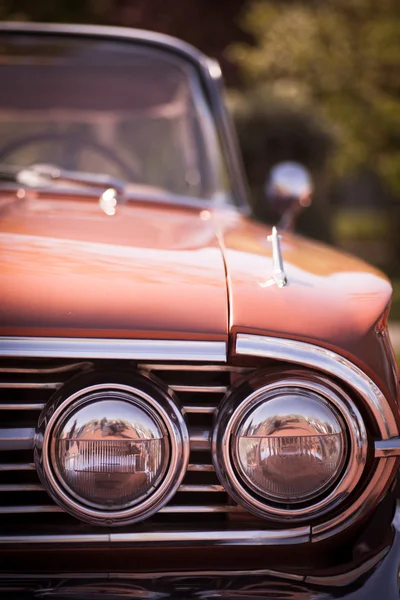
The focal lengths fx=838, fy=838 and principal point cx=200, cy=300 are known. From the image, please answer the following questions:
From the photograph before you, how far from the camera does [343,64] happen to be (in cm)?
1327

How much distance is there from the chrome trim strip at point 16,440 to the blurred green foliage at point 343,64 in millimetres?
11591

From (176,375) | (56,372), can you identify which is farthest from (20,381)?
(176,375)

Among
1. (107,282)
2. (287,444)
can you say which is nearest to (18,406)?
(107,282)

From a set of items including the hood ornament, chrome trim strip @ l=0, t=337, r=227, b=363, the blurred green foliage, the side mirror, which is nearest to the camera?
chrome trim strip @ l=0, t=337, r=227, b=363

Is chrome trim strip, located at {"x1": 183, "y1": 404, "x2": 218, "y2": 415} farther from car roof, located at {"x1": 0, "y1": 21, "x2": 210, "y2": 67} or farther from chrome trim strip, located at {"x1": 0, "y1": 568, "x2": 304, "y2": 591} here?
car roof, located at {"x1": 0, "y1": 21, "x2": 210, "y2": 67}

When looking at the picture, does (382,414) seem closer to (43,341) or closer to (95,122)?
(43,341)

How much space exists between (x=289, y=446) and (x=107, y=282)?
1.49ft

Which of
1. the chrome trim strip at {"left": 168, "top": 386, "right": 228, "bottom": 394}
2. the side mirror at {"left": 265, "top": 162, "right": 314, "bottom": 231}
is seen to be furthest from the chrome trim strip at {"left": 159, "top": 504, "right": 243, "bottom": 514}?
the side mirror at {"left": 265, "top": 162, "right": 314, "bottom": 231}

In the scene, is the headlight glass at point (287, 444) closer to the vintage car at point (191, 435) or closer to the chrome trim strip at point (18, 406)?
the vintage car at point (191, 435)

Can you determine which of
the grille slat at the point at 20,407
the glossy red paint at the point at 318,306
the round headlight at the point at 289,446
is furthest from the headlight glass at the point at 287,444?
the grille slat at the point at 20,407

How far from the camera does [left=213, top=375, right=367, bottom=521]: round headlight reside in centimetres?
150

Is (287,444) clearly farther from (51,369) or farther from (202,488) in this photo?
(51,369)

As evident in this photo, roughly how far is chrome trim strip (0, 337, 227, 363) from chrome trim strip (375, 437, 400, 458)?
→ 333 millimetres

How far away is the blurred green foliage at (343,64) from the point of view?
13.1 metres
